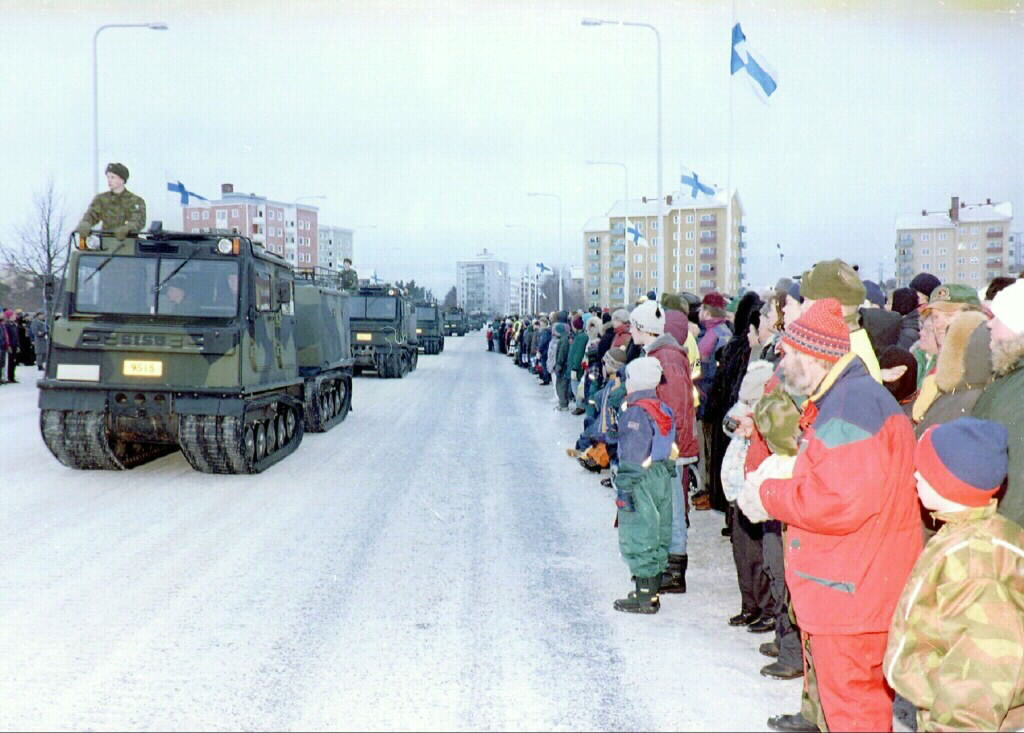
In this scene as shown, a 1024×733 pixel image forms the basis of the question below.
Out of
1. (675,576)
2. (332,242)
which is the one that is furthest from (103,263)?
(332,242)

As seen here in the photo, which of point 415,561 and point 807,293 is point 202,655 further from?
point 807,293

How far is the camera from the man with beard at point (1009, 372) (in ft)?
11.7

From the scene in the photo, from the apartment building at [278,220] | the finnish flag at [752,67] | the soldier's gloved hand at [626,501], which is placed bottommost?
the soldier's gloved hand at [626,501]

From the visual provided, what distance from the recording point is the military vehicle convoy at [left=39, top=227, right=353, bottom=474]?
979 centimetres

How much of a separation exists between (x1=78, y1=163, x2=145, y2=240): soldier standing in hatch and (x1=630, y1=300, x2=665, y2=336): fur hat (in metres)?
6.71

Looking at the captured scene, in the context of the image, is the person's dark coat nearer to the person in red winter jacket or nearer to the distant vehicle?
the person in red winter jacket

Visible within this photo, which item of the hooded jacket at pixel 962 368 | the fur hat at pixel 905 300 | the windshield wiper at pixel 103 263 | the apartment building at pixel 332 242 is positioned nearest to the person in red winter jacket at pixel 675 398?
the hooded jacket at pixel 962 368

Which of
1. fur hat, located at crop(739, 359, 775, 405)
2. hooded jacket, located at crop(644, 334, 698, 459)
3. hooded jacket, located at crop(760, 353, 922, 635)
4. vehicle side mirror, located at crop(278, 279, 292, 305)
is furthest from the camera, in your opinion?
vehicle side mirror, located at crop(278, 279, 292, 305)

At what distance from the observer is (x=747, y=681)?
4645 mm

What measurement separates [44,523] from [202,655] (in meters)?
3.71

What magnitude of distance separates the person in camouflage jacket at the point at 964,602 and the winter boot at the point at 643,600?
2.56 meters

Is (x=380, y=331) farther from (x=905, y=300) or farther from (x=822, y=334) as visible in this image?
(x=822, y=334)

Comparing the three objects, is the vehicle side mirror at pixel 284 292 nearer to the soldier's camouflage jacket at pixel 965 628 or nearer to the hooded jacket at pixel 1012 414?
the hooded jacket at pixel 1012 414

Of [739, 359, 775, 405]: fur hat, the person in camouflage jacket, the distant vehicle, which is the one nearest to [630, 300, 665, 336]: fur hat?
[739, 359, 775, 405]: fur hat
